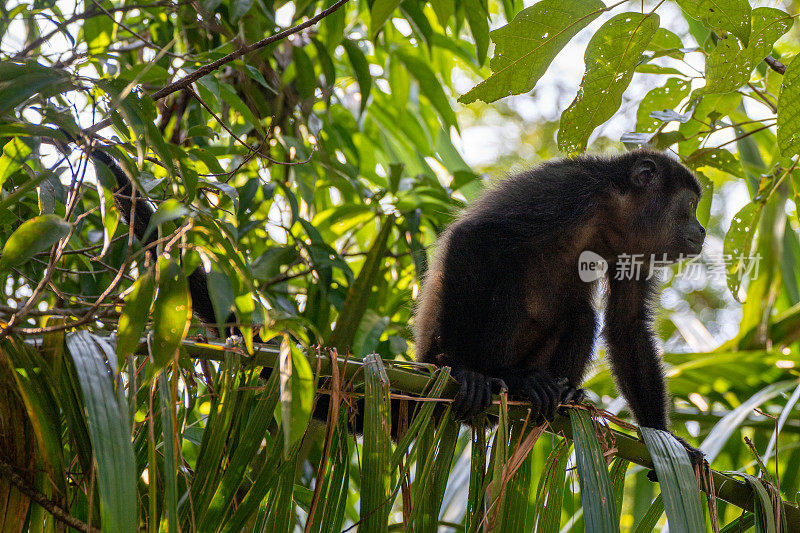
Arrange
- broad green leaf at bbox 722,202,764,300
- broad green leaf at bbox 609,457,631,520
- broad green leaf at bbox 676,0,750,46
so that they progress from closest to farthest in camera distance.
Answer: broad green leaf at bbox 676,0,750,46 < broad green leaf at bbox 609,457,631,520 < broad green leaf at bbox 722,202,764,300

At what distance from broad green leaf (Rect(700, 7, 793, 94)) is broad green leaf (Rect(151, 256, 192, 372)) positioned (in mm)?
1181

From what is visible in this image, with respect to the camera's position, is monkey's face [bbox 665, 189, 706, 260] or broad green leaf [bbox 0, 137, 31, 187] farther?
monkey's face [bbox 665, 189, 706, 260]

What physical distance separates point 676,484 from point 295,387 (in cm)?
86

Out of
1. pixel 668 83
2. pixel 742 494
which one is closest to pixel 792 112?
pixel 668 83

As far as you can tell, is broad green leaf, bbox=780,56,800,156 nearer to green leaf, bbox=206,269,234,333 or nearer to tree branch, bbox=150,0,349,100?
tree branch, bbox=150,0,349,100

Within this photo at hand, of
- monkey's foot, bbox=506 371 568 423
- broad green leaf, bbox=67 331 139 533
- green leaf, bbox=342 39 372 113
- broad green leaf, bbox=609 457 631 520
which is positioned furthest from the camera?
green leaf, bbox=342 39 372 113

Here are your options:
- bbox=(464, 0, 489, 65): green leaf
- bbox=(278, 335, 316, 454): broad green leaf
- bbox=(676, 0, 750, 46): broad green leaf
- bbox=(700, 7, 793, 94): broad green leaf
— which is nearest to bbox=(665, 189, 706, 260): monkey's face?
bbox=(464, 0, 489, 65): green leaf

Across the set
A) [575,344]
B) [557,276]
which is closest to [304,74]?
[557,276]

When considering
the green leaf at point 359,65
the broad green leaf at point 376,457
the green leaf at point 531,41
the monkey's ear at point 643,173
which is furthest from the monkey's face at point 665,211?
the broad green leaf at point 376,457

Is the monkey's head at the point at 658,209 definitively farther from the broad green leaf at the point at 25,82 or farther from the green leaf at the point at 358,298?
the broad green leaf at the point at 25,82

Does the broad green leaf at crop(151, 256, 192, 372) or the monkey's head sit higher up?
the monkey's head

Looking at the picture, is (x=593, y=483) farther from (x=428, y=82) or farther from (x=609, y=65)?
(x=428, y=82)

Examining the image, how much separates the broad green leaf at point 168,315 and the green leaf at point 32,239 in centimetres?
16

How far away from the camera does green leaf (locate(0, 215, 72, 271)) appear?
114 cm
